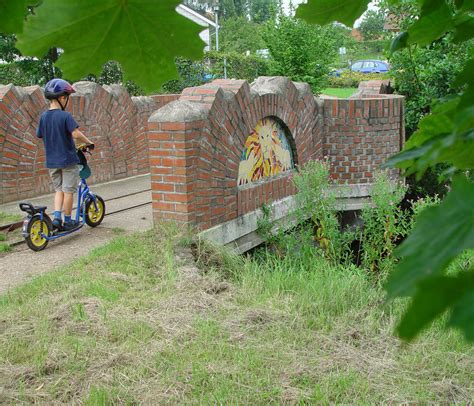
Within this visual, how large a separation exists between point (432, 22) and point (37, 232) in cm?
520

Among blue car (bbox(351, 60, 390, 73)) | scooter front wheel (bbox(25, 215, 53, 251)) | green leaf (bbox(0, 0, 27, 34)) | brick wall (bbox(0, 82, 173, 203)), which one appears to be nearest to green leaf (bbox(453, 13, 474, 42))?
green leaf (bbox(0, 0, 27, 34))

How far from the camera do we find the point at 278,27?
1308 centimetres

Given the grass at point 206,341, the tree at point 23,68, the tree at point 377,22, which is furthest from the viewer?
the tree at point 23,68

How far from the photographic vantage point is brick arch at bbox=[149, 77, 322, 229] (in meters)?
5.41

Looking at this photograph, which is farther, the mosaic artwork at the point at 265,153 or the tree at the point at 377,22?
the tree at the point at 377,22

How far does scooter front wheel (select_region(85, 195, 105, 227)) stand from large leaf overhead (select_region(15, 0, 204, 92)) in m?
5.50

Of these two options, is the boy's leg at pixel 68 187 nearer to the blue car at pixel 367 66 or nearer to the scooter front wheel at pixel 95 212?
the scooter front wheel at pixel 95 212

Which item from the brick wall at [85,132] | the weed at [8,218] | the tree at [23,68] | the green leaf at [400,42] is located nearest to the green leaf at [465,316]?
the green leaf at [400,42]

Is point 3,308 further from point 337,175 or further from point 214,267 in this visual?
point 337,175

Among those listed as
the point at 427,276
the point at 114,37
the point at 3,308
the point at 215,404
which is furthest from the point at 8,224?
the point at 427,276

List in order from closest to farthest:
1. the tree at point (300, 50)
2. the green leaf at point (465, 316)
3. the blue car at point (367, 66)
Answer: the green leaf at point (465, 316) → the tree at point (300, 50) → the blue car at point (367, 66)

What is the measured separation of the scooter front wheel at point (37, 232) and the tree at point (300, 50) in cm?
811

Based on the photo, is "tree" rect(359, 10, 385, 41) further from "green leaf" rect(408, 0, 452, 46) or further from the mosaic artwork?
"green leaf" rect(408, 0, 452, 46)

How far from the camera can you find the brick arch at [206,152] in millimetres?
5406
